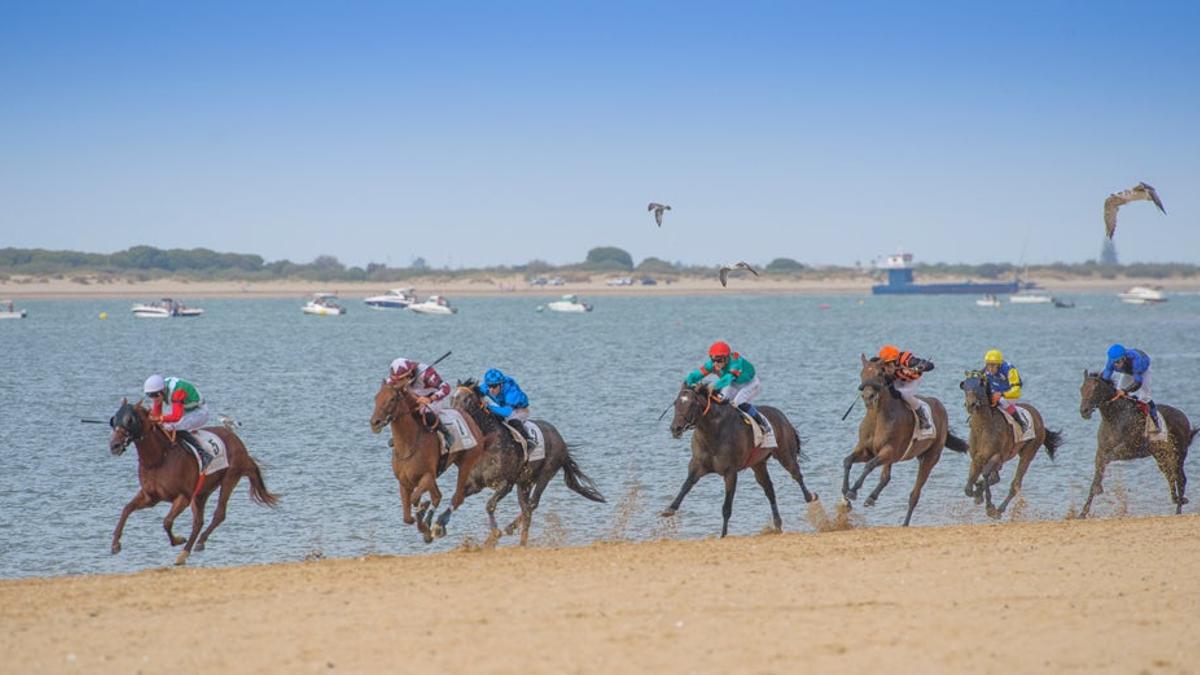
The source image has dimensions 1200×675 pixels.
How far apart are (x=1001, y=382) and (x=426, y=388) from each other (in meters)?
7.80

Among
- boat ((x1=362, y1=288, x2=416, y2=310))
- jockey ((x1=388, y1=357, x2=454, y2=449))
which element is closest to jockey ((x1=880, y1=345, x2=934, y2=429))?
jockey ((x1=388, y1=357, x2=454, y2=449))

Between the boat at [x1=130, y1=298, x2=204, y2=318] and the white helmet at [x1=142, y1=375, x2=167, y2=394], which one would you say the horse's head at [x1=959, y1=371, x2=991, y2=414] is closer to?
the white helmet at [x1=142, y1=375, x2=167, y2=394]

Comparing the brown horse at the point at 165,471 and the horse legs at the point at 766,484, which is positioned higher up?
the brown horse at the point at 165,471

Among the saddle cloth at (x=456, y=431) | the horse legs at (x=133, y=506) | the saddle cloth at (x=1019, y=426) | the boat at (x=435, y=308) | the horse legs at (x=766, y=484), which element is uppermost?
the saddle cloth at (x=456, y=431)

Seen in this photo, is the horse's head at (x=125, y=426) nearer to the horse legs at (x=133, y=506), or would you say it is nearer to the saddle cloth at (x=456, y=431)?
the horse legs at (x=133, y=506)

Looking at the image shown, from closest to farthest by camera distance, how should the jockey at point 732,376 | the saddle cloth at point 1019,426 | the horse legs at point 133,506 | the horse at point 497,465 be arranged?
the horse legs at point 133,506 < the horse at point 497,465 < the jockey at point 732,376 < the saddle cloth at point 1019,426

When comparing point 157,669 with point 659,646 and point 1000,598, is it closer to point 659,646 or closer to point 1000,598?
point 659,646

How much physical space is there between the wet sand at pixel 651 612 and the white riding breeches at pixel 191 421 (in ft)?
5.56

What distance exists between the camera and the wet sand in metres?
10.3

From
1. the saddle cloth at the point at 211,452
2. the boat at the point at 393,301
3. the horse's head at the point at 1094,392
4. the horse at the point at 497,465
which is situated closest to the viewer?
the saddle cloth at the point at 211,452

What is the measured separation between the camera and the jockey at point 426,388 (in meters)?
16.0

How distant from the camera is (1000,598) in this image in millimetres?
12281

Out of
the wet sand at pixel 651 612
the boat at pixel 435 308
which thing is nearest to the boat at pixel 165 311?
the boat at pixel 435 308

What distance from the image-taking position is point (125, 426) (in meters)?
14.9
